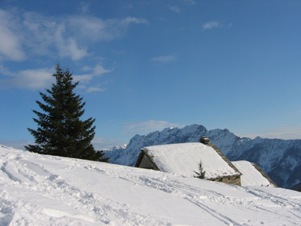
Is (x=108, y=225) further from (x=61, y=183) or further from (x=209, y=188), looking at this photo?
(x=209, y=188)

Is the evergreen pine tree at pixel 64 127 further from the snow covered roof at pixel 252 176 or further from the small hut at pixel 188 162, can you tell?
the snow covered roof at pixel 252 176

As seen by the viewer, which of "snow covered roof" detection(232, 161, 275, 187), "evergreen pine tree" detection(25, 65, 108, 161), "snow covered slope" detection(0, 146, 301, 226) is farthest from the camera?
"snow covered roof" detection(232, 161, 275, 187)

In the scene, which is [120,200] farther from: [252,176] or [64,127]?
[252,176]

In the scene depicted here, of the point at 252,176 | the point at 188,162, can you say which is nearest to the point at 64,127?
the point at 188,162

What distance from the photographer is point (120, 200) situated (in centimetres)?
989

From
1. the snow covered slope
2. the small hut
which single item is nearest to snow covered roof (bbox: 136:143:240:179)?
the small hut

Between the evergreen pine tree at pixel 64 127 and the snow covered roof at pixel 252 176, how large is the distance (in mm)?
14973

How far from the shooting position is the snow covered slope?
24.2 ft

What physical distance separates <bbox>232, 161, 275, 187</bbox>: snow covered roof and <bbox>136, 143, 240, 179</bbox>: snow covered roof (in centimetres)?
375

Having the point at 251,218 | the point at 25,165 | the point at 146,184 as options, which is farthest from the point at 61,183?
the point at 251,218

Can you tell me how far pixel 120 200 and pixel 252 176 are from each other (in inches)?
1275

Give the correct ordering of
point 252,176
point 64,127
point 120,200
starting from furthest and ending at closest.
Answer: point 252,176, point 64,127, point 120,200

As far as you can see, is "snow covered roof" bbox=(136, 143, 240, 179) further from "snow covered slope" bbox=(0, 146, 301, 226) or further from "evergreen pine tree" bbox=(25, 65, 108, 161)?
"snow covered slope" bbox=(0, 146, 301, 226)

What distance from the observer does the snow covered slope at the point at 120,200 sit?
736cm
